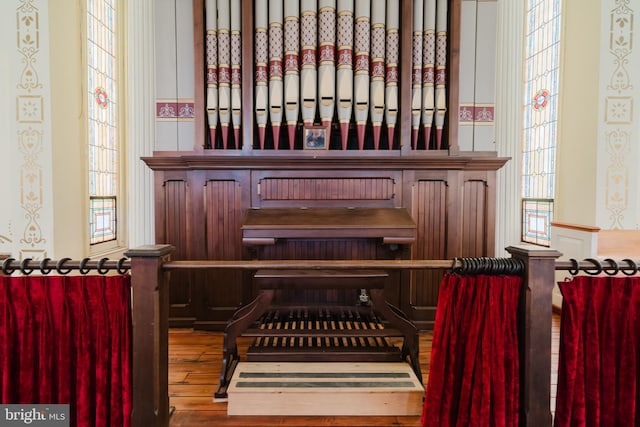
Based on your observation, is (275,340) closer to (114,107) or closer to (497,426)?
(497,426)

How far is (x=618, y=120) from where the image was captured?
358 centimetres

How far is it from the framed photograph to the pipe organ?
0.13ft

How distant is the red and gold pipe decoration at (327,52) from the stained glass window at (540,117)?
278 centimetres

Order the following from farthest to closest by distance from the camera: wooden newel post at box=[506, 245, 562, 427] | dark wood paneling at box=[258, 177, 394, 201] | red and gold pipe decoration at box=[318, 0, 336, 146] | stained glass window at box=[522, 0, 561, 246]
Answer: stained glass window at box=[522, 0, 561, 246]
dark wood paneling at box=[258, 177, 394, 201]
red and gold pipe decoration at box=[318, 0, 336, 146]
wooden newel post at box=[506, 245, 562, 427]

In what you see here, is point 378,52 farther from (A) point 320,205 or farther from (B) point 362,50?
(A) point 320,205

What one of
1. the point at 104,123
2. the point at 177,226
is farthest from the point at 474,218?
the point at 104,123

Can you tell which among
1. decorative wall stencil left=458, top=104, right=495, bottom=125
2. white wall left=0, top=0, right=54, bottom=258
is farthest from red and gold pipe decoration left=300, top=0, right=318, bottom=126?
white wall left=0, top=0, right=54, bottom=258

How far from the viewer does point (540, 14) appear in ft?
15.0

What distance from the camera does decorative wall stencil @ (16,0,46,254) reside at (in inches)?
115

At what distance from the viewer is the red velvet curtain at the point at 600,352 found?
1.57m

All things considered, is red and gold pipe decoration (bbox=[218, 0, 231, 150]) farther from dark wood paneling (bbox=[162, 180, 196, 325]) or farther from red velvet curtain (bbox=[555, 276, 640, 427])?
red velvet curtain (bbox=[555, 276, 640, 427])

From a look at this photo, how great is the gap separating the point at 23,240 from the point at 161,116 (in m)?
1.59

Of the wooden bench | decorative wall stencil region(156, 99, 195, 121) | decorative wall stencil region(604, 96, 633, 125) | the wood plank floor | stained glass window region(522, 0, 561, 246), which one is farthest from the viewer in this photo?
stained glass window region(522, 0, 561, 246)

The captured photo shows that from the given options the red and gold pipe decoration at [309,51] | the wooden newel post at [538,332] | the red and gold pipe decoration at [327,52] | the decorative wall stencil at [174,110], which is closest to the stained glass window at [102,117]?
the decorative wall stencil at [174,110]
